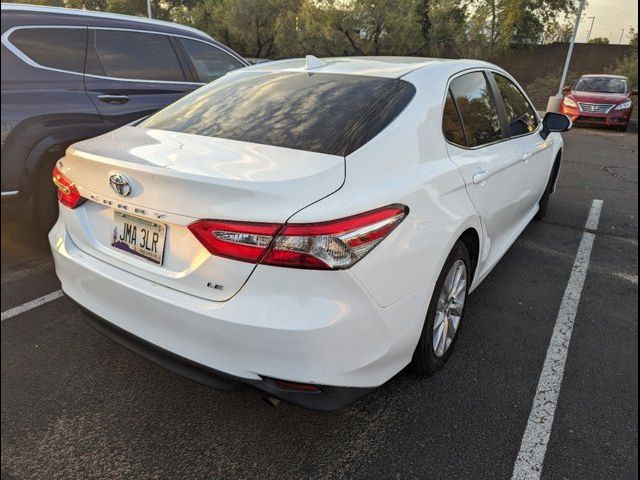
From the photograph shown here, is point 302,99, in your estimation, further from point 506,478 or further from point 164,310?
point 506,478

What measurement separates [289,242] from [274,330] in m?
0.31

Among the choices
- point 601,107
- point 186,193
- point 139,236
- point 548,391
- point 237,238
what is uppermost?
point 601,107

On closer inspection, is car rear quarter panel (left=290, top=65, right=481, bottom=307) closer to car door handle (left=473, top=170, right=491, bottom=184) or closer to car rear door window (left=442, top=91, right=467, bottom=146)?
car rear door window (left=442, top=91, right=467, bottom=146)

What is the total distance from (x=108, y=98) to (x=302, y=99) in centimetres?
218

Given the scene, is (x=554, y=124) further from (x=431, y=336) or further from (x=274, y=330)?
(x=274, y=330)

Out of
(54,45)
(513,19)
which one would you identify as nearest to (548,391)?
(54,45)

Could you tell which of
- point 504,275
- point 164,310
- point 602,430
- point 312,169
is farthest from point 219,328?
point 504,275

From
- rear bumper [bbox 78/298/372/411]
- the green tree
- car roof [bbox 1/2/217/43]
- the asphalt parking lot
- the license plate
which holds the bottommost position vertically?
the asphalt parking lot

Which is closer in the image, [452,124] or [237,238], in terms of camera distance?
[237,238]

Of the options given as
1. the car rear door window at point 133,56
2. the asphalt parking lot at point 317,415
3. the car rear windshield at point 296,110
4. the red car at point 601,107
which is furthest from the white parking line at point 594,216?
the red car at point 601,107

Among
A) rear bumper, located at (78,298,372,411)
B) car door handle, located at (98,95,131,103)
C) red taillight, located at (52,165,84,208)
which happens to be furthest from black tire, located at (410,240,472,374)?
car door handle, located at (98,95,131,103)

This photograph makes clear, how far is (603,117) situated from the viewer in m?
13.1

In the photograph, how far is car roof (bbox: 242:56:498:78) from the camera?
8.96 feet

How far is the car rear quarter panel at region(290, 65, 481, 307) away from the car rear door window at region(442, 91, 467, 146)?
7cm
